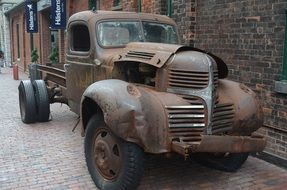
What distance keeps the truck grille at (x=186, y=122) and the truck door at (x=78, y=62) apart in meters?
2.05

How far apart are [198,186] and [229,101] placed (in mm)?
1109

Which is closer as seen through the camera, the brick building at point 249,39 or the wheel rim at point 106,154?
the wheel rim at point 106,154

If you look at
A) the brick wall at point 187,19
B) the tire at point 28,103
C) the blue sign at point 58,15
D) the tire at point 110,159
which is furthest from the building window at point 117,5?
the tire at point 110,159

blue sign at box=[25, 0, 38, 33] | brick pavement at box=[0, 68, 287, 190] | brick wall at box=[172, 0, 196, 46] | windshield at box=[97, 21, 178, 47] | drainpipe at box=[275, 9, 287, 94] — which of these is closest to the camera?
brick pavement at box=[0, 68, 287, 190]

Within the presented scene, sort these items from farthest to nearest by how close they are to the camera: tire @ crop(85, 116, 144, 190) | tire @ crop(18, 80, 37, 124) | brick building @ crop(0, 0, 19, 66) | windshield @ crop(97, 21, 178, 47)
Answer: brick building @ crop(0, 0, 19, 66)
tire @ crop(18, 80, 37, 124)
windshield @ crop(97, 21, 178, 47)
tire @ crop(85, 116, 144, 190)

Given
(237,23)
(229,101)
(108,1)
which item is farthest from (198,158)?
(108,1)

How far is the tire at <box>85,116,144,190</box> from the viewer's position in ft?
13.6

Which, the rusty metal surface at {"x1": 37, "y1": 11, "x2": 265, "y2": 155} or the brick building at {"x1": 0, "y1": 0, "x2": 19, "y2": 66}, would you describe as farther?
the brick building at {"x1": 0, "y1": 0, "x2": 19, "y2": 66}

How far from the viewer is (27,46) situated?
23500 mm

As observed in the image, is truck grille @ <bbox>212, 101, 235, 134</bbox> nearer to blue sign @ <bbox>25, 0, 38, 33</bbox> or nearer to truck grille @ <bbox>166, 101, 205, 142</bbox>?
truck grille @ <bbox>166, 101, 205, 142</bbox>

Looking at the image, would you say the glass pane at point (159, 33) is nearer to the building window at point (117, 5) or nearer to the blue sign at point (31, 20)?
the building window at point (117, 5)

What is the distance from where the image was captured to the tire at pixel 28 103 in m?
7.88

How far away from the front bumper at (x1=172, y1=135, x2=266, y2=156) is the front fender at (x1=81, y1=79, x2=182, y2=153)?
0.19 metres

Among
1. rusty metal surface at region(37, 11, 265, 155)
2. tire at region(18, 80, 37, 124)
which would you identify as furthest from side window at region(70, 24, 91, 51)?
tire at region(18, 80, 37, 124)
